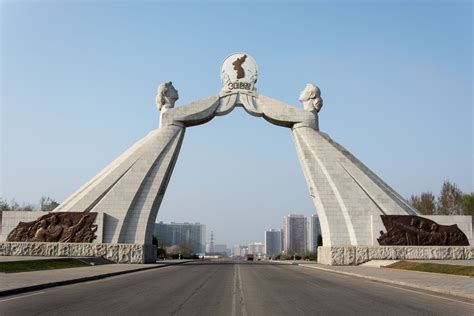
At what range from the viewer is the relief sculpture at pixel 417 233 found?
27453 mm

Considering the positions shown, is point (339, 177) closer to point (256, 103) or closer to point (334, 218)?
point (334, 218)

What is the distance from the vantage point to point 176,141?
30.8 meters

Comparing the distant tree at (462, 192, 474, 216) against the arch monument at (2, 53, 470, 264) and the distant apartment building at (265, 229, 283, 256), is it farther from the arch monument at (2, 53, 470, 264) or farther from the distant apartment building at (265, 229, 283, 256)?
the distant apartment building at (265, 229, 283, 256)

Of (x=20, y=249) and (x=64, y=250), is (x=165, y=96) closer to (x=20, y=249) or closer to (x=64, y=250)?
(x=64, y=250)

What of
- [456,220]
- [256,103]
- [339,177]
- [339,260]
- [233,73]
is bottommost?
[339,260]

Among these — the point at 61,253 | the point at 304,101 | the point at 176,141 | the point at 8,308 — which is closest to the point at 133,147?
the point at 176,141

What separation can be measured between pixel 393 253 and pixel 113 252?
1558 centimetres

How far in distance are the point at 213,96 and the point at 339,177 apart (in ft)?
32.0

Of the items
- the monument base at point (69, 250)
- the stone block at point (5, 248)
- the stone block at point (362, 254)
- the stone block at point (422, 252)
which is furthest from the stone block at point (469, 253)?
the stone block at point (5, 248)

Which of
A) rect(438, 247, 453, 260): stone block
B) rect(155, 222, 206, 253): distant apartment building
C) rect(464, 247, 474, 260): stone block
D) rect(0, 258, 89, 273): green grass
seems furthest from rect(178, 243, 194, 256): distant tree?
rect(155, 222, 206, 253): distant apartment building

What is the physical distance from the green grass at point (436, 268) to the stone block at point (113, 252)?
47.3 feet

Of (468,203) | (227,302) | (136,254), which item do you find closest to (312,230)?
(468,203)

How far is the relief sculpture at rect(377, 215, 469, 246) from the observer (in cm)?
2745

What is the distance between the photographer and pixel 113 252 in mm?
26500
